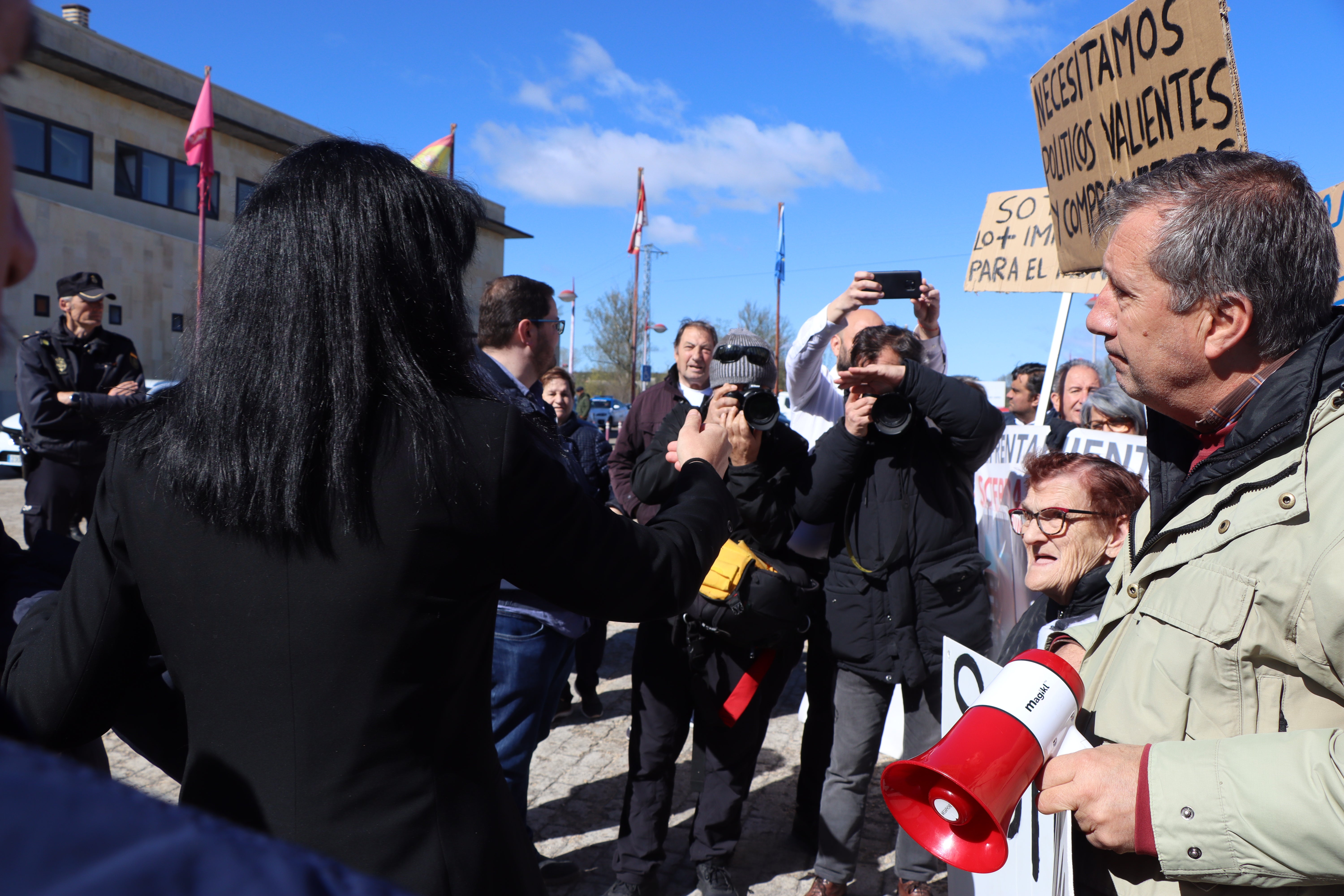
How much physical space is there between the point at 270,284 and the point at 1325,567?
1.52m

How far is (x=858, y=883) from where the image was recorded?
11.3ft

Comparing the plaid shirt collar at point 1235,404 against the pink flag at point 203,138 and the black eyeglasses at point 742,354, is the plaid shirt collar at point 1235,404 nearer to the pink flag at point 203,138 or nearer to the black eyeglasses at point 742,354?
the black eyeglasses at point 742,354

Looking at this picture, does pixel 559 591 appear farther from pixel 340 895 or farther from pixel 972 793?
pixel 340 895

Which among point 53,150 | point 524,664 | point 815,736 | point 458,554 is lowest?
point 815,736

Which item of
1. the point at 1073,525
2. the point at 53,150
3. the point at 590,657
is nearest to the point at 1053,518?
the point at 1073,525

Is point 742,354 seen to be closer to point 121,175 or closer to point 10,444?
point 10,444

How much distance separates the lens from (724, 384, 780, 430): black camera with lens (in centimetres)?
299

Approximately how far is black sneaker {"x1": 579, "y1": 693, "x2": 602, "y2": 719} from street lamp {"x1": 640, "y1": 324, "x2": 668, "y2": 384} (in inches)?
1470

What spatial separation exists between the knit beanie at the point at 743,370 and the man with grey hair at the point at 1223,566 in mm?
1494

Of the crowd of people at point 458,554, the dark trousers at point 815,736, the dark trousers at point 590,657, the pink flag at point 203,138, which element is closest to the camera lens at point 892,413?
the dark trousers at point 815,736

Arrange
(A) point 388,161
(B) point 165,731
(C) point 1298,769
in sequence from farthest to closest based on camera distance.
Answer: (B) point 165,731, (A) point 388,161, (C) point 1298,769

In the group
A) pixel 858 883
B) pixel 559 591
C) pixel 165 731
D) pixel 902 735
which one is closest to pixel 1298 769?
pixel 559 591

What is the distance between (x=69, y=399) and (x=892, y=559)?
512cm

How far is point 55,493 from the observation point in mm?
5578
